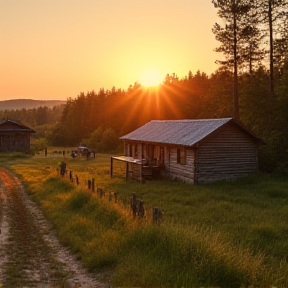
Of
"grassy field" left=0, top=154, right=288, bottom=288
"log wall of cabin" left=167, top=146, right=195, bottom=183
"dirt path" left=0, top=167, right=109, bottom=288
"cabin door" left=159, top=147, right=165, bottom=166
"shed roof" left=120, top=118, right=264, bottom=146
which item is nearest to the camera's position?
"grassy field" left=0, top=154, right=288, bottom=288

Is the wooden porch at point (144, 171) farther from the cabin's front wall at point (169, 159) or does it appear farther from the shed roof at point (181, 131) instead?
the shed roof at point (181, 131)

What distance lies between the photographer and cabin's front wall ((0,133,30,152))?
62.3m

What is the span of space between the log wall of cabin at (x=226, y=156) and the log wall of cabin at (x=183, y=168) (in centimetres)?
51

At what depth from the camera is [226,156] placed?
28.7m

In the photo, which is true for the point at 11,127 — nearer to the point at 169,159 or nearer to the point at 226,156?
the point at 169,159

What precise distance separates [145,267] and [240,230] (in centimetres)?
653

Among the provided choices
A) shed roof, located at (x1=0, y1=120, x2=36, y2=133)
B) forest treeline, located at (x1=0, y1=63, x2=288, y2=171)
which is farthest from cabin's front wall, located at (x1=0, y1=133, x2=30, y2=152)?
forest treeline, located at (x1=0, y1=63, x2=288, y2=171)

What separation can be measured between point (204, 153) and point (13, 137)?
1753 inches

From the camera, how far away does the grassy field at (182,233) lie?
868 cm

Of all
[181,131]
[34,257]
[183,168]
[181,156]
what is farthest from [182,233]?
[181,131]

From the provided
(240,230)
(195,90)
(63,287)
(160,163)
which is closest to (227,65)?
(160,163)

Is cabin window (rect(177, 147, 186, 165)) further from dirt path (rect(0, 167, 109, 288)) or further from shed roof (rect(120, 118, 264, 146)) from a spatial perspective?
dirt path (rect(0, 167, 109, 288))

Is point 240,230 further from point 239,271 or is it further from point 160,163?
point 160,163

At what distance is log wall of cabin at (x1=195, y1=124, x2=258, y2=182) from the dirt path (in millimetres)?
13894
